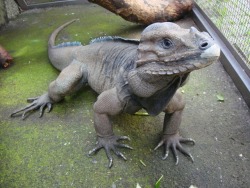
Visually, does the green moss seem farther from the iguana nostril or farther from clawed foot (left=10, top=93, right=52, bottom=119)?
the iguana nostril

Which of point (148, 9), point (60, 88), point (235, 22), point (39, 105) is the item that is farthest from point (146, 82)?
point (148, 9)

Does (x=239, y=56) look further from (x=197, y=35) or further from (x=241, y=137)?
(x=197, y=35)

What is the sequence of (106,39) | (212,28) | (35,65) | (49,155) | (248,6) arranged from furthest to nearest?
(212,28) < (35,65) < (248,6) < (106,39) < (49,155)

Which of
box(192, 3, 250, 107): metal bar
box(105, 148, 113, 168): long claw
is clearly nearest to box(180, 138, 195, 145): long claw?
box(105, 148, 113, 168): long claw

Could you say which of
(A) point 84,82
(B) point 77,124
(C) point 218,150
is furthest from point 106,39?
(C) point 218,150

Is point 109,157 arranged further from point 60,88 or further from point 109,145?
point 60,88

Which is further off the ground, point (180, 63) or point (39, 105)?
point (180, 63)

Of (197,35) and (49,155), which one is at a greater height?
→ (197,35)
